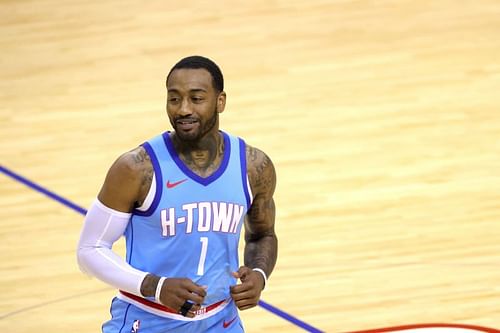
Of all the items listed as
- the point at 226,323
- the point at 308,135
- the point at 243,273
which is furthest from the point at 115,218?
the point at 308,135

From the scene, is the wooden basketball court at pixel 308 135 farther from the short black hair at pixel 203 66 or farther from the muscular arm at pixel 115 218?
the short black hair at pixel 203 66

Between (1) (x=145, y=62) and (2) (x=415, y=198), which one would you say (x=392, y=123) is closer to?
(2) (x=415, y=198)

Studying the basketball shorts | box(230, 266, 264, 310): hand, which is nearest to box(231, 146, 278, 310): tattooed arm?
box(230, 266, 264, 310): hand

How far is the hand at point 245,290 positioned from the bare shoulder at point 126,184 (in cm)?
45

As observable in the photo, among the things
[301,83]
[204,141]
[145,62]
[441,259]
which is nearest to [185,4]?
[145,62]

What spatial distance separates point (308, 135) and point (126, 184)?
511cm

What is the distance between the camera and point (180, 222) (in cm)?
456

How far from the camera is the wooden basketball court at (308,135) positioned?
7.24 m

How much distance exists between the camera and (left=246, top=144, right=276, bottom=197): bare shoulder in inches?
190

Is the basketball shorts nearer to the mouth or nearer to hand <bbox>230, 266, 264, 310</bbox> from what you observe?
hand <bbox>230, 266, 264, 310</bbox>

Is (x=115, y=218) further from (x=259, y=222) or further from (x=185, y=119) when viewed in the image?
(x=259, y=222)

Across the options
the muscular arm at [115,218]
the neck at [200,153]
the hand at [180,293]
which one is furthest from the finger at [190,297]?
the neck at [200,153]

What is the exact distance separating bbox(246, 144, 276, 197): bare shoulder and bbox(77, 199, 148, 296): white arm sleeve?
52cm

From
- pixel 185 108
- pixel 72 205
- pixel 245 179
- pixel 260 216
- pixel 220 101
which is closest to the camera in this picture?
pixel 185 108
